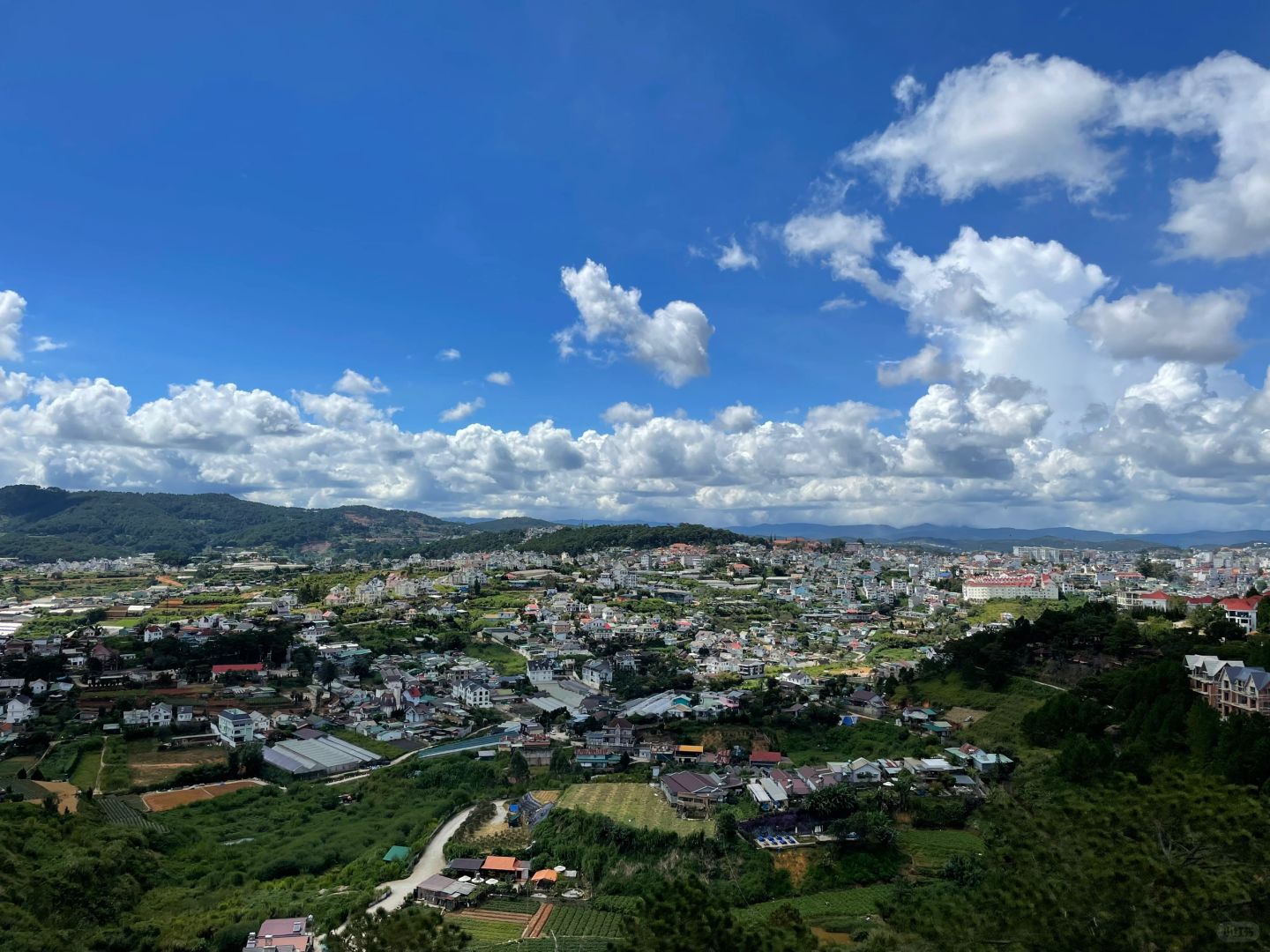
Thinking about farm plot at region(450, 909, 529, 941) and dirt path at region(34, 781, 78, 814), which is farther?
dirt path at region(34, 781, 78, 814)

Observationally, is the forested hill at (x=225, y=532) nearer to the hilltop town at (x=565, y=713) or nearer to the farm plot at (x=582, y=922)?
the hilltop town at (x=565, y=713)

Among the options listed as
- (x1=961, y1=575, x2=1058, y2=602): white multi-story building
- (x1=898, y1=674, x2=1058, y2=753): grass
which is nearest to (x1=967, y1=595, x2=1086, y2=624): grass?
(x1=961, y1=575, x2=1058, y2=602): white multi-story building

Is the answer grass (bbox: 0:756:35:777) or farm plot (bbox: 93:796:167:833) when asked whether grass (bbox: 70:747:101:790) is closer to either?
grass (bbox: 0:756:35:777)

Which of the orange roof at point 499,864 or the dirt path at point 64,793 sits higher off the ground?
the orange roof at point 499,864

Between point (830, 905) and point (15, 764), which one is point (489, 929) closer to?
point (830, 905)

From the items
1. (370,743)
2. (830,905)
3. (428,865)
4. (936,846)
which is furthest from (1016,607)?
(428,865)

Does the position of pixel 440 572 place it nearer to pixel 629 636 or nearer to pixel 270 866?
pixel 629 636

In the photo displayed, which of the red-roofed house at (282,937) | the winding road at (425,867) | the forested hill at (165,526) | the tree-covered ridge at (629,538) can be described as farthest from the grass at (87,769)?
the forested hill at (165,526)
